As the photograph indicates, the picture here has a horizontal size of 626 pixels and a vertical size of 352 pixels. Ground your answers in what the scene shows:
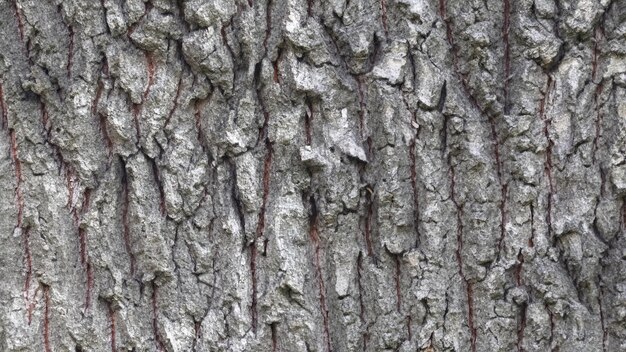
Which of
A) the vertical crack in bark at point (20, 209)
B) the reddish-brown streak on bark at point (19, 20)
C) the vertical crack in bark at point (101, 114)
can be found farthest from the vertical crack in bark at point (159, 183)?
the reddish-brown streak on bark at point (19, 20)

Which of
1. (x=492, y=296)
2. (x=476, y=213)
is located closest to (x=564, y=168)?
(x=476, y=213)

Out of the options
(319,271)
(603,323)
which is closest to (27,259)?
(319,271)

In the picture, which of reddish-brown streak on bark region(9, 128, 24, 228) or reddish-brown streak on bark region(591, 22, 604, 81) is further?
reddish-brown streak on bark region(9, 128, 24, 228)

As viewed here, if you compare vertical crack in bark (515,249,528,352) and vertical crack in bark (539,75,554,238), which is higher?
vertical crack in bark (539,75,554,238)

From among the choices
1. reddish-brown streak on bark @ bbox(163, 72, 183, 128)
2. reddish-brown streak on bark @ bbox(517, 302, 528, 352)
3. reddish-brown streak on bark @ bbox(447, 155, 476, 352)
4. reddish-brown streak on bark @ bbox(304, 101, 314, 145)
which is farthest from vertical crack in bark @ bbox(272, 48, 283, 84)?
reddish-brown streak on bark @ bbox(517, 302, 528, 352)

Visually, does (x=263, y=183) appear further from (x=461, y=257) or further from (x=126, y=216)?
(x=461, y=257)

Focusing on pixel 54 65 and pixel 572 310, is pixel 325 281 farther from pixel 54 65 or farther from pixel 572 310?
pixel 54 65

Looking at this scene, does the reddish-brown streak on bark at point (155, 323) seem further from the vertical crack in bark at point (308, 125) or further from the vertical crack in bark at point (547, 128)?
the vertical crack in bark at point (547, 128)

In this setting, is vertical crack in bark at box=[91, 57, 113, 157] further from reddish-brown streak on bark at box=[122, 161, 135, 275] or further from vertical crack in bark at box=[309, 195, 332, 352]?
vertical crack in bark at box=[309, 195, 332, 352]
